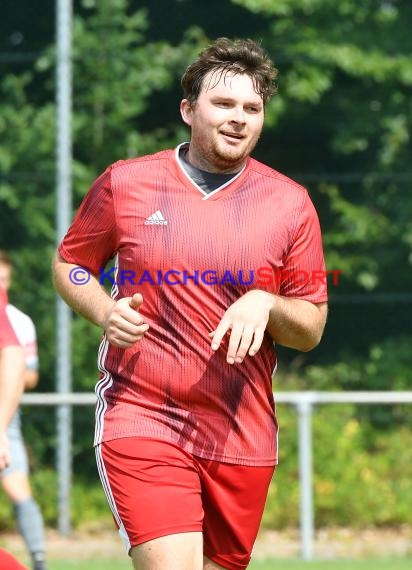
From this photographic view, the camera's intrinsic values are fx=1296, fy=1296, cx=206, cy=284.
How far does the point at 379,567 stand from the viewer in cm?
779

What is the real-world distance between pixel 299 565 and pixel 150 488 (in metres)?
4.56

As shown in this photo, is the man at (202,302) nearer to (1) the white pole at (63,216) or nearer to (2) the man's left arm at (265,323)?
(2) the man's left arm at (265,323)

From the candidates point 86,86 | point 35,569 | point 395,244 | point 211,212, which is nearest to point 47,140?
point 86,86

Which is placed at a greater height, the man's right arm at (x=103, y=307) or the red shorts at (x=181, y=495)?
the man's right arm at (x=103, y=307)

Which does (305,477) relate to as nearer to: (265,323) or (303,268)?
(303,268)

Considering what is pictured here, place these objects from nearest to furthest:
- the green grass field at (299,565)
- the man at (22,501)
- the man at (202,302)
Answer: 1. the man at (202,302)
2. the man at (22,501)
3. the green grass field at (299,565)

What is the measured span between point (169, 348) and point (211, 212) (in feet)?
1.39

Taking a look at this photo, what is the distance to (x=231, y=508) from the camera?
387cm

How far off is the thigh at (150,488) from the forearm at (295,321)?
0.45 metres

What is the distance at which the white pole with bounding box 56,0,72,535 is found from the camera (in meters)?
9.24

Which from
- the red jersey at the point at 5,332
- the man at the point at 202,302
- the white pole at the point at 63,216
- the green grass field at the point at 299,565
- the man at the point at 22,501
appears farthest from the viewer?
the white pole at the point at 63,216

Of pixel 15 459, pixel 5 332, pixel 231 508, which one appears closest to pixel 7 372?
pixel 5 332

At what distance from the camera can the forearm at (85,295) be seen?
12.4 ft

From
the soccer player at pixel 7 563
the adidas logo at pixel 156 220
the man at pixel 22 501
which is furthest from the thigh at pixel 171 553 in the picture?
the man at pixel 22 501
